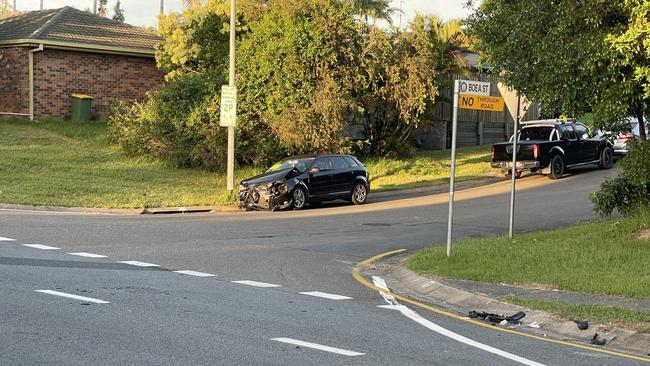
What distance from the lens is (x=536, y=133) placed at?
31.2 metres

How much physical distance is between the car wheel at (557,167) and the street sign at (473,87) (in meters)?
16.6

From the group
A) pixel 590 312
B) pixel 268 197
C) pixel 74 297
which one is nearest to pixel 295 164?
pixel 268 197

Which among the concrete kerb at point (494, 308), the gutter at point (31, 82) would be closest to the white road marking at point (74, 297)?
the concrete kerb at point (494, 308)

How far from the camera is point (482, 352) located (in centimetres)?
820

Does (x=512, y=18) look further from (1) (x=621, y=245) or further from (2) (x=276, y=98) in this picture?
(2) (x=276, y=98)

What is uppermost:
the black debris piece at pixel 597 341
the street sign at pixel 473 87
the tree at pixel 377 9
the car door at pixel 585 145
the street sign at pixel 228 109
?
the tree at pixel 377 9

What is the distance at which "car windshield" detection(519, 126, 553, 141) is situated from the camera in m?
30.9

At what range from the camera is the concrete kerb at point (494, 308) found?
896 centimetres

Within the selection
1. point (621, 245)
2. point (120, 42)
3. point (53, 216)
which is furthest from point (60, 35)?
point (621, 245)

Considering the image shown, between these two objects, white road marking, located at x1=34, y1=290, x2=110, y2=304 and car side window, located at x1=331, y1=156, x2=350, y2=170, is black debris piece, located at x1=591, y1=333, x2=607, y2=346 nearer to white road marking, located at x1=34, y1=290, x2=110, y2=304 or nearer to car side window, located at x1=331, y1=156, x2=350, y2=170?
white road marking, located at x1=34, y1=290, x2=110, y2=304

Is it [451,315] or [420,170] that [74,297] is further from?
[420,170]

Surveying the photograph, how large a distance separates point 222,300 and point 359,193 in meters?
Result: 15.6

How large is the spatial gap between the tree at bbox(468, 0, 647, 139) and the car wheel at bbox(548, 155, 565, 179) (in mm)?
15200

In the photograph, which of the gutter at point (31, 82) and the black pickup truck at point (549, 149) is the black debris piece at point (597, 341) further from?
the gutter at point (31, 82)
